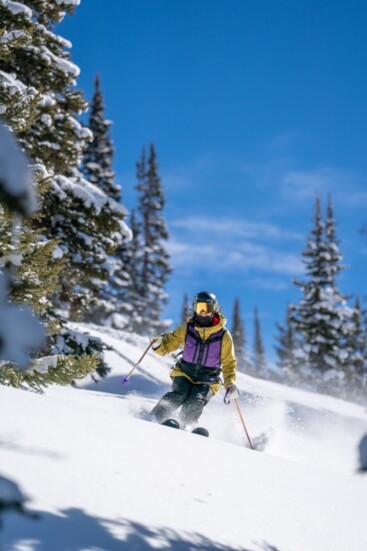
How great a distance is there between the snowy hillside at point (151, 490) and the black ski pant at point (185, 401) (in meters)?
2.41

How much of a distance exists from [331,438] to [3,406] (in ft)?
35.0

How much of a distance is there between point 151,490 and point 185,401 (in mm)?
4458

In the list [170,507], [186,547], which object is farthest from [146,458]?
[186,547]

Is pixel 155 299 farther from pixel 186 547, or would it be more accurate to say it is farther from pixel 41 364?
pixel 186 547

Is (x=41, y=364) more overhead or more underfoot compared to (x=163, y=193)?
more underfoot

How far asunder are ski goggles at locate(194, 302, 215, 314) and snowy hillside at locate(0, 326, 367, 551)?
10.1 feet

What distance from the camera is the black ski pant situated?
6801 mm

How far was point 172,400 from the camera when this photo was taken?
6961 mm

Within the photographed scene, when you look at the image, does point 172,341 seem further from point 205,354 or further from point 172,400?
point 172,400

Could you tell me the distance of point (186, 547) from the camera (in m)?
2.26

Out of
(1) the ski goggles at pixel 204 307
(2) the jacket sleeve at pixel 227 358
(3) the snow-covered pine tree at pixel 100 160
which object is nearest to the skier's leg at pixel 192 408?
(2) the jacket sleeve at pixel 227 358

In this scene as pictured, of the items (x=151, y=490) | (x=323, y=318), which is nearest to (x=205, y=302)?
(x=151, y=490)

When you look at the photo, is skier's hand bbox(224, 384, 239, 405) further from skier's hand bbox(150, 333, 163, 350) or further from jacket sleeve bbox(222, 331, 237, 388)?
skier's hand bbox(150, 333, 163, 350)

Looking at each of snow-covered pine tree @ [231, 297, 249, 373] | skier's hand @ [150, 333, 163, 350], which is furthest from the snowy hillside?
snow-covered pine tree @ [231, 297, 249, 373]
